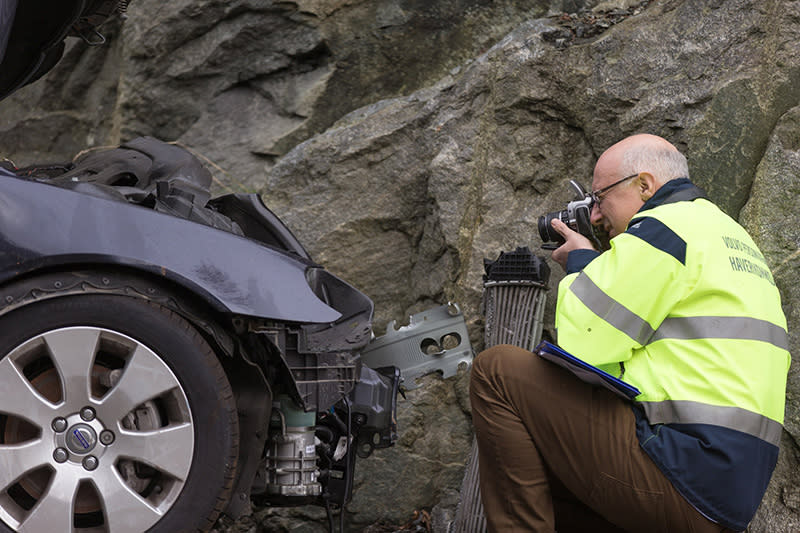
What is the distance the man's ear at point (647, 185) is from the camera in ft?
10.4

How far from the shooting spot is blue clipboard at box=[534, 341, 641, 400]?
2.64 meters

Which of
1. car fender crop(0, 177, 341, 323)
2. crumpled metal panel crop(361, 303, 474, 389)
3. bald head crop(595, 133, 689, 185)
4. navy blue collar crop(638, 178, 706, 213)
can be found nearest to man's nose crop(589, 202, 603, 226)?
bald head crop(595, 133, 689, 185)

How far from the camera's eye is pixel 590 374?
105 inches

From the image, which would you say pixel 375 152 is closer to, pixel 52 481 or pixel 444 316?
pixel 444 316

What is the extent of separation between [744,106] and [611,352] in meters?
2.06

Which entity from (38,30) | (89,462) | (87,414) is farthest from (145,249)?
(38,30)

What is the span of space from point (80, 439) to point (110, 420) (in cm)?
10

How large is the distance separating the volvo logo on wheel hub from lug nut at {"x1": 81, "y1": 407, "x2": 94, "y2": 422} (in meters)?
0.02

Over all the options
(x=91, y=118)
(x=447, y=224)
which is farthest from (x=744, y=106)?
(x=91, y=118)

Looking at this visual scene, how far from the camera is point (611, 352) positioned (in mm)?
2730

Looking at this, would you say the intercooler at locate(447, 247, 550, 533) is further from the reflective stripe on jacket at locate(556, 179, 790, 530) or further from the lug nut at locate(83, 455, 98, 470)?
the lug nut at locate(83, 455, 98, 470)

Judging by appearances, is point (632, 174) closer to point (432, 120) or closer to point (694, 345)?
point (694, 345)

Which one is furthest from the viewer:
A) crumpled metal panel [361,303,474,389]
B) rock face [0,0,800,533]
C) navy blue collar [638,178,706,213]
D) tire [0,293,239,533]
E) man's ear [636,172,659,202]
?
rock face [0,0,800,533]

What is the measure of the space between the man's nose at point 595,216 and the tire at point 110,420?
5.15ft
